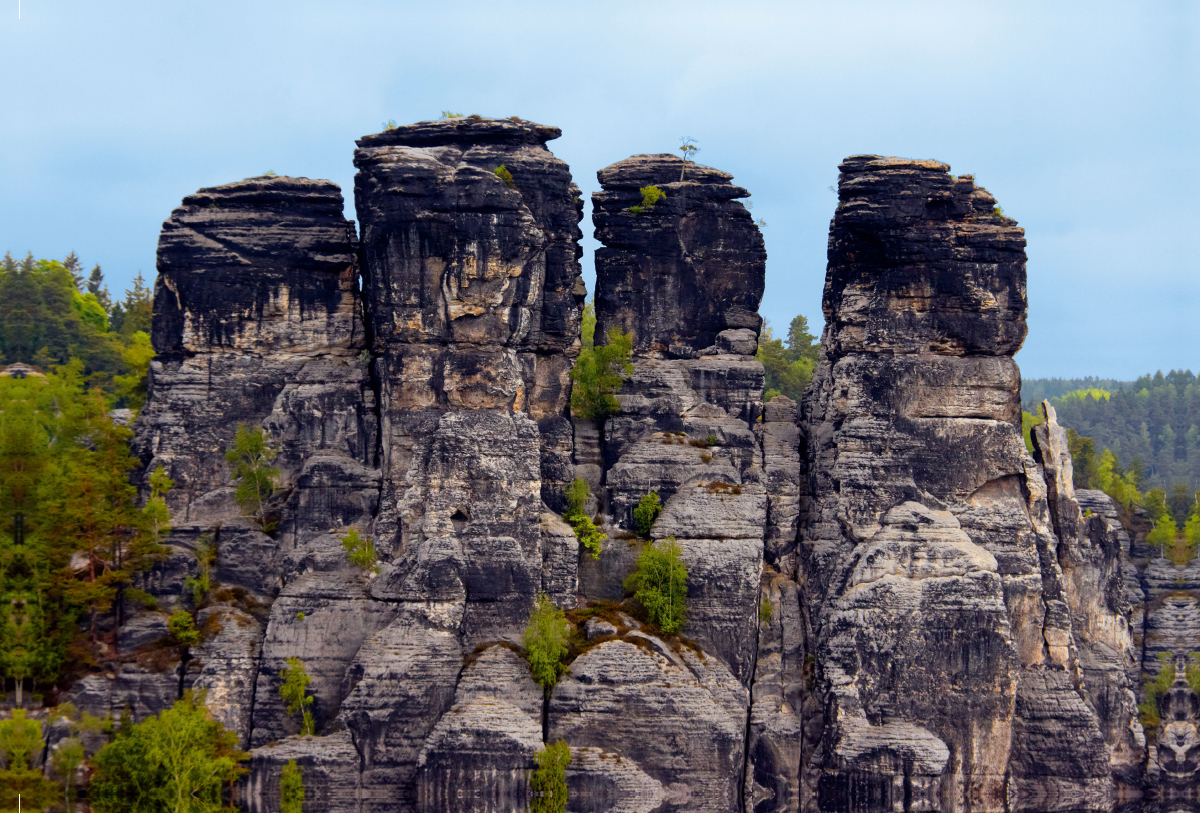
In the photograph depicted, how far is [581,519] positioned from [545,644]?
5627mm

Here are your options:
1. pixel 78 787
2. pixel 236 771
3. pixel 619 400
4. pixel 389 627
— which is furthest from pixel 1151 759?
pixel 78 787

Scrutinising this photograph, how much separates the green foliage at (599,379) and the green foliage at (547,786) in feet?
43.4

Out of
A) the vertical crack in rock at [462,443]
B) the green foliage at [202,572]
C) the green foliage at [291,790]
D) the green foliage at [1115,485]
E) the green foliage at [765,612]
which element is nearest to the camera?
the green foliage at [291,790]

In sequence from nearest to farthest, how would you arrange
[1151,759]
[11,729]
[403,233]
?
1. [11,729]
2. [403,233]
3. [1151,759]

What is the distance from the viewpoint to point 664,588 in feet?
155

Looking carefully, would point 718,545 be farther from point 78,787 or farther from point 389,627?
point 78,787

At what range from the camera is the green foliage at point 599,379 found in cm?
5122

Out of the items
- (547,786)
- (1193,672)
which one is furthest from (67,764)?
(1193,672)

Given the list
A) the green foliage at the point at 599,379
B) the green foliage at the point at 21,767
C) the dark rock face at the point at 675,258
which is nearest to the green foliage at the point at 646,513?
the green foliage at the point at 599,379

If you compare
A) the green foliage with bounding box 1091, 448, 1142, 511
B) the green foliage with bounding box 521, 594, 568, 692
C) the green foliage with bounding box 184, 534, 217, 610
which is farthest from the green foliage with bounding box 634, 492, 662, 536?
the green foliage with bounding box 1091, 448, 1142, 511

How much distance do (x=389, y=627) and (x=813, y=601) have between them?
1443 cm

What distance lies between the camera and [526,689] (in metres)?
44.8

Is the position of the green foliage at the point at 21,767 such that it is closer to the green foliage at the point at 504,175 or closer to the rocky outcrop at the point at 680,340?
the rocky outcrop at the point at 680,340

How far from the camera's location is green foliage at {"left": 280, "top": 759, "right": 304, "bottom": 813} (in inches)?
1704
